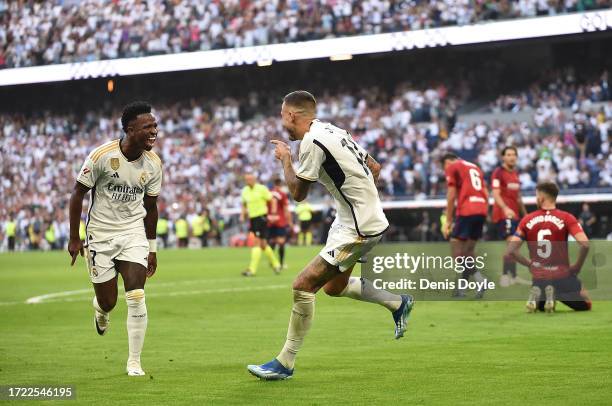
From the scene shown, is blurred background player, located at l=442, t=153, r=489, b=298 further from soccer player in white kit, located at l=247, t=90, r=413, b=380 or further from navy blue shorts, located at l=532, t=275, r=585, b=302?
soccer player in white kit, located at l=247, t=90, r=413, b=380

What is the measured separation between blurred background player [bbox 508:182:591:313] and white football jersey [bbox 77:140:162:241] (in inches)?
226

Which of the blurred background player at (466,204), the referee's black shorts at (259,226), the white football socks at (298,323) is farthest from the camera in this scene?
the referee's black shorts at (259,226)

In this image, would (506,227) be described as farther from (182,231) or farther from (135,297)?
(182,231)

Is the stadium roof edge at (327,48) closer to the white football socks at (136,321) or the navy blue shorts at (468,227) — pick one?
the navy blue shorts at (468,227)

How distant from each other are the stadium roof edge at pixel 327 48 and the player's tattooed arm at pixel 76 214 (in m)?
31.0

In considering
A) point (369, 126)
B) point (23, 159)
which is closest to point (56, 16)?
point (23, 159)

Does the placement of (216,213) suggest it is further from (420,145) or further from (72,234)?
(72,234)

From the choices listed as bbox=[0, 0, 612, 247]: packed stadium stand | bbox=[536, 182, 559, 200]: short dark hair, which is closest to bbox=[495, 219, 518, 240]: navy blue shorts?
bbox=[536, 182, 559, 200]: short dark hair

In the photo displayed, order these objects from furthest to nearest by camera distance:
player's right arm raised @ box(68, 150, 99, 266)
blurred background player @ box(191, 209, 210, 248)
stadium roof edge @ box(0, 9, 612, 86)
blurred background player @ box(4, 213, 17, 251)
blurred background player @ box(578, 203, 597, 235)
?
blurred background player @ box(4, 213, 17, 251)
blurred background player @ box(191, 209, 210, 248)
stadium roof edge @ box(0, 9, 612, 86)
blurred background player @ box(578, 203, 597, 235)
player's right arm raised @ box(68, 150, 99, 266)

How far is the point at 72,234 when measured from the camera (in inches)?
360

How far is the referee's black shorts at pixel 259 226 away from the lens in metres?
23.2

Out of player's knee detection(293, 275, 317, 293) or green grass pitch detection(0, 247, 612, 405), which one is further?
player's knee detection(293, 275, 317, 293)

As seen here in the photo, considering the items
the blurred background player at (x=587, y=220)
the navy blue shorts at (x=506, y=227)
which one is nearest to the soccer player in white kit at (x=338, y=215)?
the navy blue shorts at (x=506, y=227)

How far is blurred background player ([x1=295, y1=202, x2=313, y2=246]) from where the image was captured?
40.7 meters
